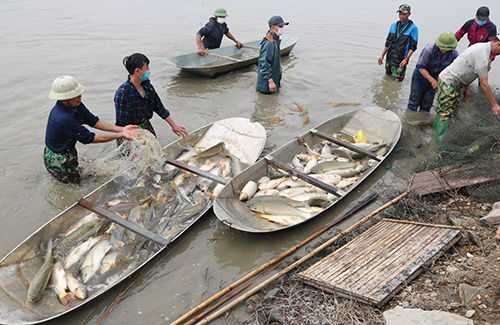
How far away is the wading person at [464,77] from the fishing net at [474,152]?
0.80 ft

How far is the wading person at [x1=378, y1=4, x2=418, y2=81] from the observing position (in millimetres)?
9246

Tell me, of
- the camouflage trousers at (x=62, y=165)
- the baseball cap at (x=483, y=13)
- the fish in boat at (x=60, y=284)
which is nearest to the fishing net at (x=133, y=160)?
the camouflage trousers at (x=62, y=165)

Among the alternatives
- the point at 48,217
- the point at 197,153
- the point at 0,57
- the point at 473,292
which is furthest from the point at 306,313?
the point at 0,57

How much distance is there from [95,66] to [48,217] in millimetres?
7950

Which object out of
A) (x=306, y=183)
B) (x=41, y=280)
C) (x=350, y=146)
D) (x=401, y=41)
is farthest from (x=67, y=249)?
(x=401, y=41)

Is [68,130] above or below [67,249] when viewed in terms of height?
above

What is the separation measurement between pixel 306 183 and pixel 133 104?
3.36 meters

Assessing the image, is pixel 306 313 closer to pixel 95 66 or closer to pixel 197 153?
pixel 197 153

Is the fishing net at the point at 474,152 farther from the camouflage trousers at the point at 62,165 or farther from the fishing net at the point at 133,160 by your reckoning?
the camouflage trousers at the point at 62,165

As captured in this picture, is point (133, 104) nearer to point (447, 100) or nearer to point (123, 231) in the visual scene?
point (123, 231)

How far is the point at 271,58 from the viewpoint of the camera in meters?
8.89

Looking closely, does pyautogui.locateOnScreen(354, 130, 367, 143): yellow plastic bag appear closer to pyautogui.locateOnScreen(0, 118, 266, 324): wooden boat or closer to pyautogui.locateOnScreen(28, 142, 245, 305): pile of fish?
pyautogui.locateOnScreen(0, 118, 266, 324): wooden boat

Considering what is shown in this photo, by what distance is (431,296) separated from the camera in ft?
11.0

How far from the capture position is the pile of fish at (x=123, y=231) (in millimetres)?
3898
